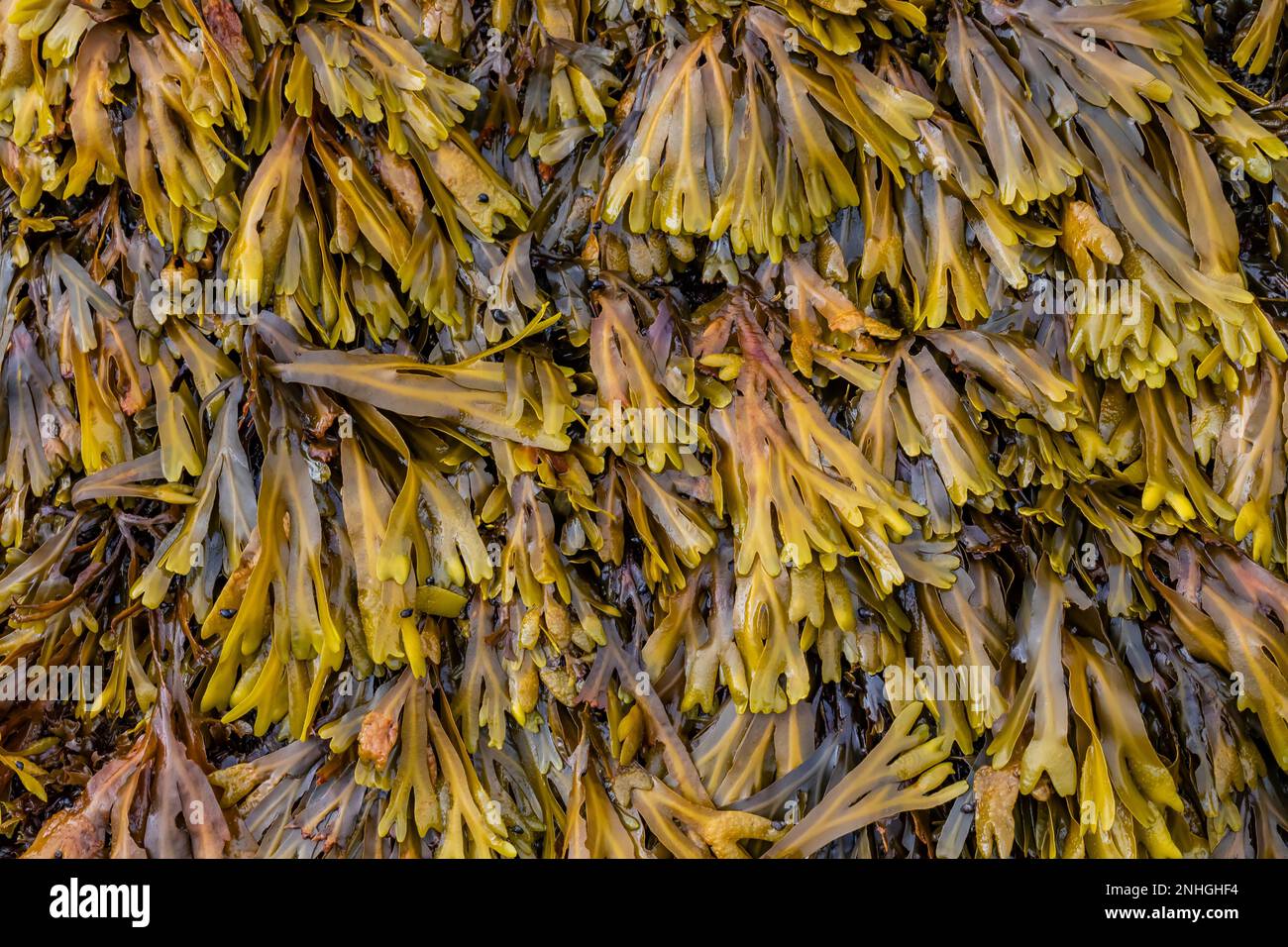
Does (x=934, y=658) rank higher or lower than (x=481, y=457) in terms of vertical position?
lower

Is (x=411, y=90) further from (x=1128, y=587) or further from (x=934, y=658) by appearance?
(x=1128, y=587)

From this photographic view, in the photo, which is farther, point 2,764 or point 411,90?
point 2,764

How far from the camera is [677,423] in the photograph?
4.13 feet

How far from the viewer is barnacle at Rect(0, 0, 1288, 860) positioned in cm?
124

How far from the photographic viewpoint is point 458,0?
4.39 ft

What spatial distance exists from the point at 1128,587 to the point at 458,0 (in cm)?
139

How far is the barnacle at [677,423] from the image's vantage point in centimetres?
124

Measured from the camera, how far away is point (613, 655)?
1324 mm

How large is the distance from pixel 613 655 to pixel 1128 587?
0.80 metres
